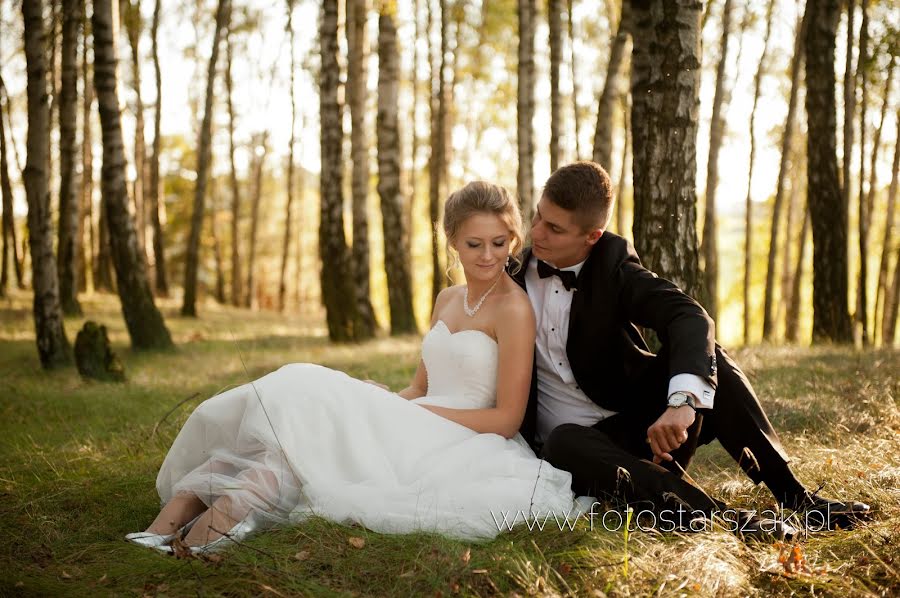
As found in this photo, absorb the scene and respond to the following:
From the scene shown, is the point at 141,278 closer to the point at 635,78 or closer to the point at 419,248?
the point at 635,78

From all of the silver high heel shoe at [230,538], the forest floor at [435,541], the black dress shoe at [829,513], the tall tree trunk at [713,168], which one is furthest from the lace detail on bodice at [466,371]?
the tall tree trunk at [713,168]

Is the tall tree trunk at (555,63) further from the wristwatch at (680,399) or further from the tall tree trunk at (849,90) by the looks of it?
the wristwatch at (680,399)

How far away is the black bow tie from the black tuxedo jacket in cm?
4

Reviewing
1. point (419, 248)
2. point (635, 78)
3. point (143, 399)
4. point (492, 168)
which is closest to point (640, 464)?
point (635, 78)

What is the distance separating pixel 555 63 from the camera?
12.1 metres

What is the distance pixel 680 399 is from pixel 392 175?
9.91 metres

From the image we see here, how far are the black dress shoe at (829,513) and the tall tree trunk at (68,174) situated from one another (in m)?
12.1

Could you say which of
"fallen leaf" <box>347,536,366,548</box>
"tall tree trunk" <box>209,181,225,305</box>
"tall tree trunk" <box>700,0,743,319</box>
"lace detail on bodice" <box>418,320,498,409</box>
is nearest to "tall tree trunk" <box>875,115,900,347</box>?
"tall tree trunk" <box>700,0,743,319</box>

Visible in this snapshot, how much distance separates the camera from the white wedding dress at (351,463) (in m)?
3.55

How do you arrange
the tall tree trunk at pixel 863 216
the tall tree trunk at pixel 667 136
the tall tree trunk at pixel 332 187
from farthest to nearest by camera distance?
1. the tall tree trunk at pixel 863 216
2. the tall tree trunk at pixel 332 187
3. the tall tree trunk at pixel 667 136

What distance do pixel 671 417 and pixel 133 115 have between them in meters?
22.1

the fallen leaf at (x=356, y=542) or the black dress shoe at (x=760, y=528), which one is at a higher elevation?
the black dress shoe at (x=760, y=528)

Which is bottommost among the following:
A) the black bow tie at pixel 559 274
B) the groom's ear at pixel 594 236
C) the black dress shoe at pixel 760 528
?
the black dress shoe at pixel 760 528

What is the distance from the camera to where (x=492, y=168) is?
2694 cm
